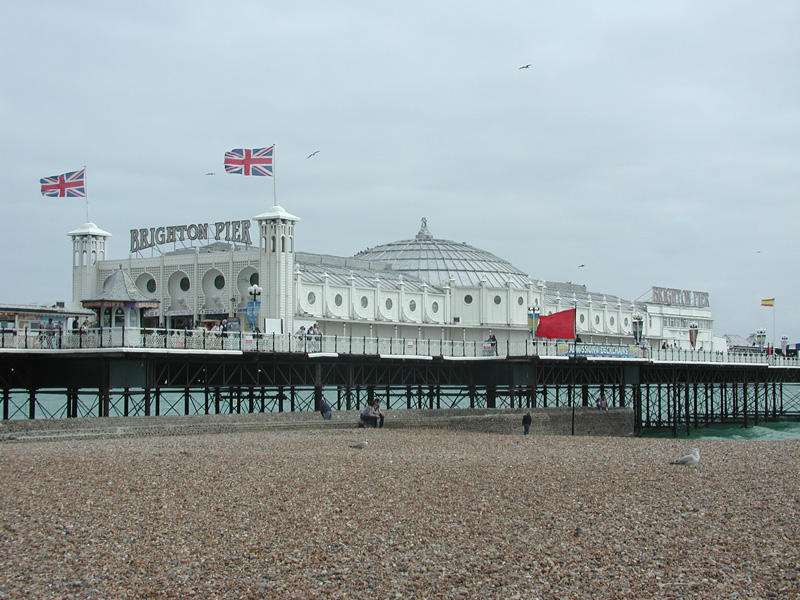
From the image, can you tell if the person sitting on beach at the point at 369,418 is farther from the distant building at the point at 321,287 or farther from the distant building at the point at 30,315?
the distant building at the point at 30,315

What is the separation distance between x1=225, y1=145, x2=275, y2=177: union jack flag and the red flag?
50.3 ft

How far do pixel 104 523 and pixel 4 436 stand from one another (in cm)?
1362

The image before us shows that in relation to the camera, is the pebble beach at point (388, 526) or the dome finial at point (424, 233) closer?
the pebble beach at point (388, 526)

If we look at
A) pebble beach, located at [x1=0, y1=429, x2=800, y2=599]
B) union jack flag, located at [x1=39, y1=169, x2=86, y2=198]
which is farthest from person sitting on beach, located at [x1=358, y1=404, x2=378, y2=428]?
union jack flag, located at [x1=39, y1=169, x2=86, y2=198]

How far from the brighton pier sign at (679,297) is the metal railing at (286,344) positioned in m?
27.9

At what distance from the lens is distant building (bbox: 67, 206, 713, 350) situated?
156 ft

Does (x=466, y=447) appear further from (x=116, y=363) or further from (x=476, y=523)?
(x=116, y=363)

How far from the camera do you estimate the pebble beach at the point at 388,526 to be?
12.1m

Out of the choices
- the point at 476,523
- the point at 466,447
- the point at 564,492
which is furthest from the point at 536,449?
the point at 476,523

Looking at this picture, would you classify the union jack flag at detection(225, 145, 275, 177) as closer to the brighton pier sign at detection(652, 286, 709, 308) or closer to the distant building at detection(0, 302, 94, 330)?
the distant building at detection(0, 302, 94, 330)

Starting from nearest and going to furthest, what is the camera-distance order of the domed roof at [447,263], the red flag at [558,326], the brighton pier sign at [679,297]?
the red flag at [558,326], the domed roof at [447,263], the brighton pier sign at [679,297]

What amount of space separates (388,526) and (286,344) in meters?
27.2

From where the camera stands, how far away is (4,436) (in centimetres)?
2681

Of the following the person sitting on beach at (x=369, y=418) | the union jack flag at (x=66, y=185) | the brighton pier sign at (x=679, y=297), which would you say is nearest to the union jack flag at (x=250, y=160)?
the union jack flag at (x=66, y=185)
